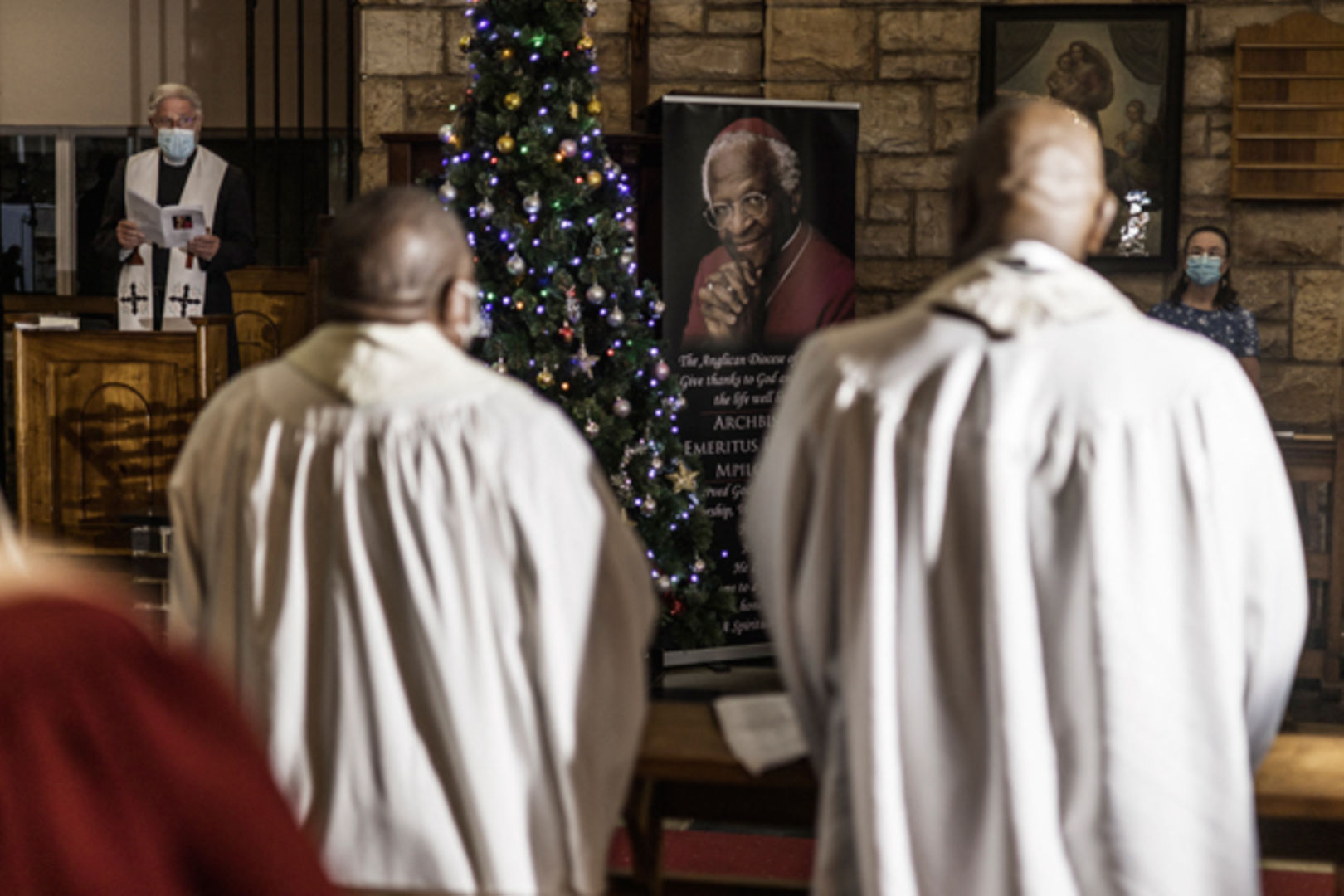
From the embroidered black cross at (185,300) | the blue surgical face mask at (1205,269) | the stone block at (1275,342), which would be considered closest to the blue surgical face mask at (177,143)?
the embroidered black cross at (185,300)

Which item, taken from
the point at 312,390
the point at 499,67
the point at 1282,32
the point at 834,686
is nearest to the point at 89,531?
the point at 499,67

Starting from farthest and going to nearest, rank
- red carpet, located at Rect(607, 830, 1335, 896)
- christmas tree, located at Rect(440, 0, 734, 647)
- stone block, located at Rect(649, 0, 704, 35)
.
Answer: stone block, located at Rect(649, 0, 704, 35) < christmas tree, located at Rect(440, 0, 734, 647) < red carpet, located at Rect(607, 830, 1335, 896)

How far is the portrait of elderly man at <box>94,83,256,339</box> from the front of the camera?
20.8 feet

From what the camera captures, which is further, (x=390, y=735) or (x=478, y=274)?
(x=478, y=274)

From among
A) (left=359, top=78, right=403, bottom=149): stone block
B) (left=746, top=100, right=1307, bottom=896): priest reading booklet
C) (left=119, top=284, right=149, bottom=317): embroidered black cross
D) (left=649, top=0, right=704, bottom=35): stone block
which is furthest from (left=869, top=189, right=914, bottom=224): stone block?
(left=746, top=100, right=1307, bottom=896): priest reading booklet

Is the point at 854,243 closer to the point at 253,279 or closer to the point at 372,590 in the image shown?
the point at 253,279

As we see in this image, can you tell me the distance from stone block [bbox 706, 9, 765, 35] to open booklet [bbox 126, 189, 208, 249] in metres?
2.45

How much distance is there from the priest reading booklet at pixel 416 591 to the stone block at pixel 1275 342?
532 cm

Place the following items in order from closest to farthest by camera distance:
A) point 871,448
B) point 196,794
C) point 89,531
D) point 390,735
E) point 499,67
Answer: point 196,794, point 871,448, point 390,735, point 499,67, point 89,531

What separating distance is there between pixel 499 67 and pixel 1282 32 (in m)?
3.51

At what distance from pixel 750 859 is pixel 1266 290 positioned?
411 centimetres

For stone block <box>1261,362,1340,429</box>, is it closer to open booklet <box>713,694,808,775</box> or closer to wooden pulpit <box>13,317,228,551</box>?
wooden pulpit <box>13,317,228,551</box>

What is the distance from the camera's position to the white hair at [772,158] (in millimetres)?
6004

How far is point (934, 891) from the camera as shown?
81.3 inches
